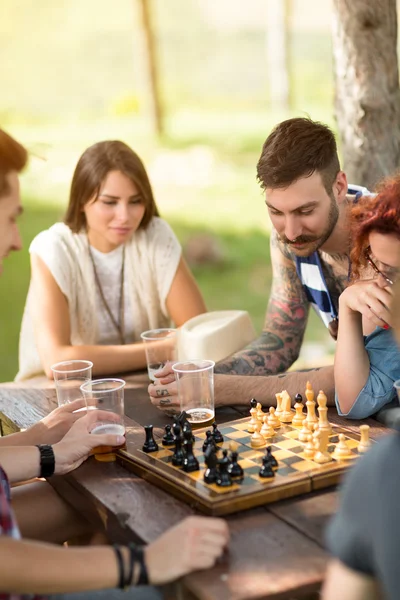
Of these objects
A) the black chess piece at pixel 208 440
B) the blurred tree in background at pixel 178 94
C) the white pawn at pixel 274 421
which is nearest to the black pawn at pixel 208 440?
the black chess piece at pixel 208 440

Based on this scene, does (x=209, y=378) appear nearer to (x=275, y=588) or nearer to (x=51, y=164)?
(x=275, y=588)

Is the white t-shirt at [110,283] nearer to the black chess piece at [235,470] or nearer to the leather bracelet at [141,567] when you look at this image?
the black chess piece at [235,470]

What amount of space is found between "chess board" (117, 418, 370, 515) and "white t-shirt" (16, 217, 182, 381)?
1463 millimetres

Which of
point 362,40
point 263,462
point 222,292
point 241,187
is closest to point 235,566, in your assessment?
point 263,462

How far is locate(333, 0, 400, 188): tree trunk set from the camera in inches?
149

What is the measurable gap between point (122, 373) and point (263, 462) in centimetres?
143

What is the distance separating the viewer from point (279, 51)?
10.7 m

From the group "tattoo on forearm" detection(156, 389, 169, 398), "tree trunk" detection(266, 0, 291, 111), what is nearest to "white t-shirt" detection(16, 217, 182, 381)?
"tattoo on forearm" detection(156, 389, 169, 398)

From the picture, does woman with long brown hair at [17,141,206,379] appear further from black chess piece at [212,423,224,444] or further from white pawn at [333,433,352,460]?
white pawn at [333,433,352,460]

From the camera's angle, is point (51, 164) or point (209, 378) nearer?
point (209, 378)

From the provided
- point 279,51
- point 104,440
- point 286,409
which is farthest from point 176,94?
point 104,440

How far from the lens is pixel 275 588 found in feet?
5.18

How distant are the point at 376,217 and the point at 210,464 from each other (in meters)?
0.89

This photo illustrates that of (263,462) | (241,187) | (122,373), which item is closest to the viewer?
(263,462)
